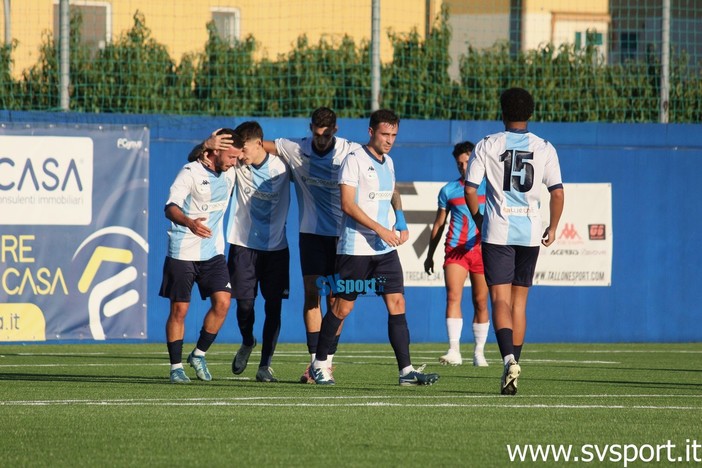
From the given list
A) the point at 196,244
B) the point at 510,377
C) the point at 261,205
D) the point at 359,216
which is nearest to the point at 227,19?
the point at 261,205

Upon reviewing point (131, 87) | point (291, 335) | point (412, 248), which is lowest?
point (291, 335)

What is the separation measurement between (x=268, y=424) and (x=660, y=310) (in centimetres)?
1071

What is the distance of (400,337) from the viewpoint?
969 cm

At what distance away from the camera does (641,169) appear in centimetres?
1706

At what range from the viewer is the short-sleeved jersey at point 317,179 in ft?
34.3

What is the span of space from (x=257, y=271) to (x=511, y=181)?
2.48m

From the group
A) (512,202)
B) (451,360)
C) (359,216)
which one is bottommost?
(451,360)

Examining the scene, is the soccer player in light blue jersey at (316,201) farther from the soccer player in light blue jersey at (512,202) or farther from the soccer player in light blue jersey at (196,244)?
the soccer player in light blue jersey at (512,202)

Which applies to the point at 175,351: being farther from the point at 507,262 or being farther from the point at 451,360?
the point at 451,360

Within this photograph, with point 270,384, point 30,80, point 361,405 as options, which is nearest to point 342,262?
Answer: point 270,384

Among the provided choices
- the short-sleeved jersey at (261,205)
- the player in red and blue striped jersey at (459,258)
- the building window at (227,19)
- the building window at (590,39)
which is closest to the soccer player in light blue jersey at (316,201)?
the short-sleeved jersey at (261,205)

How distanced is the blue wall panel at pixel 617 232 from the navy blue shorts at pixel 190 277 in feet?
18.4

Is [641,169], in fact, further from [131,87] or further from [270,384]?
[270,384]

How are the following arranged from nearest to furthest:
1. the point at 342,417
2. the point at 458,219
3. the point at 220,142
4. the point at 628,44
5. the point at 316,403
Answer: the point at 342,417 → the point at 316,403 → the point at 220,142 → the point at 458,219 → the point at 628,44
